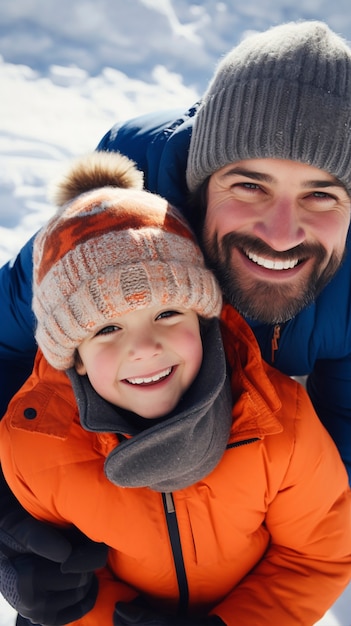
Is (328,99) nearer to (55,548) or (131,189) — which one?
(131,189)

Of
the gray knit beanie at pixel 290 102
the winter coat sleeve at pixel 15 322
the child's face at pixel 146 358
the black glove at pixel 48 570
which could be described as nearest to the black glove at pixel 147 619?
the black glove at pixel 48 570

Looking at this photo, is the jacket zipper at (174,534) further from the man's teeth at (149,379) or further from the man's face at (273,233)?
the man's face at (273,233)

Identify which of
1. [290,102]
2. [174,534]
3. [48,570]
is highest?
[290,102]

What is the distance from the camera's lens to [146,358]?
3.26ft

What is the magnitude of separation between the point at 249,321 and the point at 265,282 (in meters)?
0.18

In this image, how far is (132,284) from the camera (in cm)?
97

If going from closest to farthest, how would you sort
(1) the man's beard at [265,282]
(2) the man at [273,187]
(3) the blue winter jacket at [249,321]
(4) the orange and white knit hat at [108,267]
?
(4) the orange and white knit hat at [108,267], (2) the man at [273,187], (1) the man's beard at [265,282], (3) the blue winter jacket at [249,321]

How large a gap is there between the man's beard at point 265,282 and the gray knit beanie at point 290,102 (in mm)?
176

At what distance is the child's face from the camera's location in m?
1.01

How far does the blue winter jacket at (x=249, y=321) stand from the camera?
1400 millimetres

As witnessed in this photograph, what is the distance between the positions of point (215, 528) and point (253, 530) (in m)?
0.10

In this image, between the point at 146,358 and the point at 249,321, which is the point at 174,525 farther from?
the point at 249,321

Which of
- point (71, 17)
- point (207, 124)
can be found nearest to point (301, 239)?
point (207, 124)

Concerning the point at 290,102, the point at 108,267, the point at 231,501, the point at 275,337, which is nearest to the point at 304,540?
the point at 231,501
